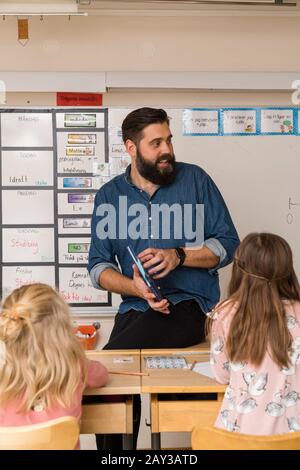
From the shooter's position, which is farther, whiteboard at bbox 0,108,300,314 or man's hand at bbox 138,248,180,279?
whiteboard at bbox 0,108,300,314

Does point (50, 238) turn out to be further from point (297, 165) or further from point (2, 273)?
point (297, 165)

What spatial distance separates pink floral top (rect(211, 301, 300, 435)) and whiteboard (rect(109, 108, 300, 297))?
1.88 meters

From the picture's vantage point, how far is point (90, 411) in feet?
6.84

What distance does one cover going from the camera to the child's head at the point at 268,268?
6.73 feet

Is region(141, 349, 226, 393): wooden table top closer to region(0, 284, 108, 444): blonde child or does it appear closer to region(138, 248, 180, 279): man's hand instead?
region(0, 284, 108, 444): blonde child

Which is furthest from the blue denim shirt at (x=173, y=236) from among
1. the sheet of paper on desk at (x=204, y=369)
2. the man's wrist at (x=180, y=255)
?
the sheet of paper on desk at (x=204, y=369)

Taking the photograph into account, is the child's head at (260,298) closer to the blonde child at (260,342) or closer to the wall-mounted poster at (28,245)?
the blonde child at (260,342)

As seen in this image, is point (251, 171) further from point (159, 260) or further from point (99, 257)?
point (159, 260)

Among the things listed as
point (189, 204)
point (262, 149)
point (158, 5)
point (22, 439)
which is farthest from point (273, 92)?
point (22, 439)

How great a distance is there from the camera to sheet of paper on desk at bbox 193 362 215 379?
218cm

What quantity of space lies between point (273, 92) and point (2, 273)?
195 cm

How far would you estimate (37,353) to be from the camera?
72.7 inches

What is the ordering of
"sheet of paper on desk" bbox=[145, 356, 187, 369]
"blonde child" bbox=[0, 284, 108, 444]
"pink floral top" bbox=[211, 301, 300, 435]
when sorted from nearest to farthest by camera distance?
"blonde child" bbox=[0, 284, 108, 444], "pink floral top" bbox=[211, 301, 300, 435], "sheet of paper on desk" bbox=[145, 356, 187, 369]

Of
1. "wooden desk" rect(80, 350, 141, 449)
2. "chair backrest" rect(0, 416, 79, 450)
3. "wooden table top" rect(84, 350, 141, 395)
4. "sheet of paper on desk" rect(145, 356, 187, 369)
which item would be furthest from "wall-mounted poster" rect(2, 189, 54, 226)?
"chair backrest" rect(0, 416, 79, 450)
